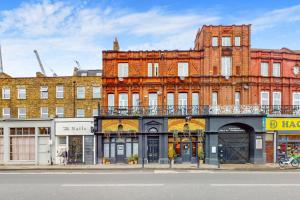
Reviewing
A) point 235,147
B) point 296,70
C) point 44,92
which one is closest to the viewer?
point 235,147

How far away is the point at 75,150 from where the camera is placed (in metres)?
29.6

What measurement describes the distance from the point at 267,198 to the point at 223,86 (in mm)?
20461

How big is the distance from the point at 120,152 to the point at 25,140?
8635 mm

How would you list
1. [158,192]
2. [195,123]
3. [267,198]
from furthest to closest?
[195,123] → [158,192] → [267,198]

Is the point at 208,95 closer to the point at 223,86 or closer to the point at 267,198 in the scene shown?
the point at 223,86

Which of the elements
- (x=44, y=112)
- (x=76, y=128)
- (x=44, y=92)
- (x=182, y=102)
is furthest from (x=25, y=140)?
(x=182, y=102)

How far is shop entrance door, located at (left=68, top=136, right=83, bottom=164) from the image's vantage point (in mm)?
29375

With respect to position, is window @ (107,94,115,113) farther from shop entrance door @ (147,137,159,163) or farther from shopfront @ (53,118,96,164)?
shop entrance door @ (147,137,159,163)

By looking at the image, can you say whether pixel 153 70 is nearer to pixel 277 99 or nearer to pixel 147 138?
pixel 147 138

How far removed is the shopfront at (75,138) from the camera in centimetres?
2950

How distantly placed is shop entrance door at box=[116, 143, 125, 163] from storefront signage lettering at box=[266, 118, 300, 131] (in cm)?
1270

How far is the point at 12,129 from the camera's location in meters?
30.0

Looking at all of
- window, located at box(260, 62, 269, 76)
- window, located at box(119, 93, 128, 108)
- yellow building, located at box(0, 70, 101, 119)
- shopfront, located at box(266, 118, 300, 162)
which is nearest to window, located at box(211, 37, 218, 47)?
window, located at box(260, 62, 269, 76)

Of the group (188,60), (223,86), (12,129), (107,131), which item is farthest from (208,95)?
(12,129)
